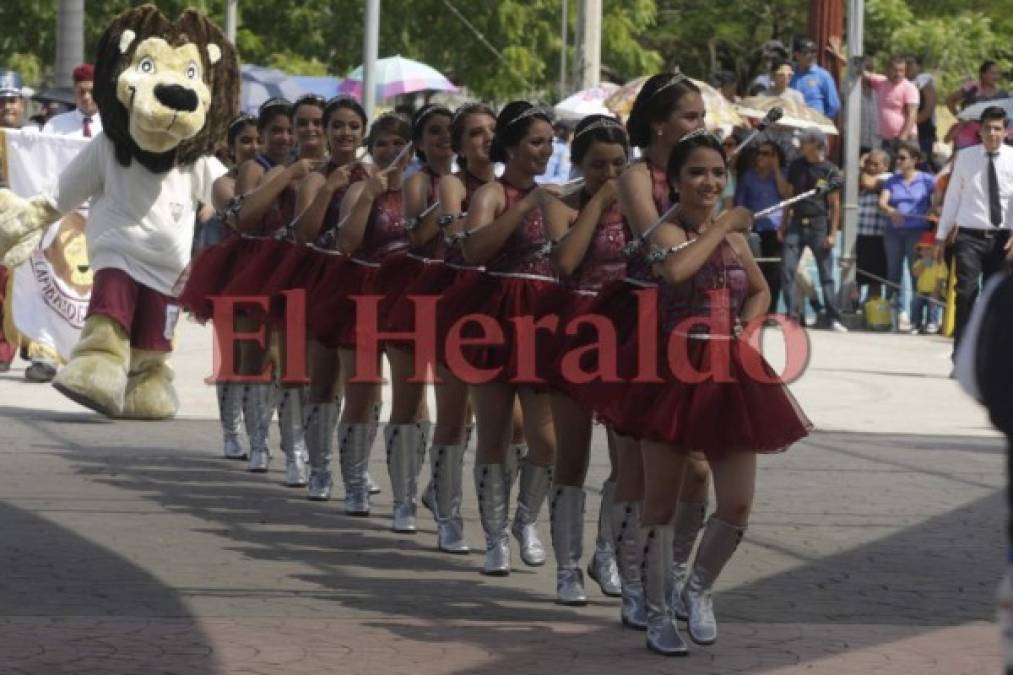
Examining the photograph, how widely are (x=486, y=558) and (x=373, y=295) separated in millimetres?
1566

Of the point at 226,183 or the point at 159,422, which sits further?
the point at 159,422

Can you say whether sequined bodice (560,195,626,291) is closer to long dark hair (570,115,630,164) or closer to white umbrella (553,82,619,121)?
long dark hair (570,115,630,164)

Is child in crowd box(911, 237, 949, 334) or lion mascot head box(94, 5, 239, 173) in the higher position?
lion mascot head box(94, 5, 239, 173)

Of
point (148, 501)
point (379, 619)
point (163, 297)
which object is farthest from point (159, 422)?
point (379, 619)

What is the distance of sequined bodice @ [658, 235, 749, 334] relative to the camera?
7535mm

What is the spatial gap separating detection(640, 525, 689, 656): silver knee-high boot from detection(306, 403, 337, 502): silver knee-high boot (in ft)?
11.4

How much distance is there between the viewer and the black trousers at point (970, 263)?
17.6 metres

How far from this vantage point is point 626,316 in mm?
7789

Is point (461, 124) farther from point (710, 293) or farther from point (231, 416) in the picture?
point (231, 416)

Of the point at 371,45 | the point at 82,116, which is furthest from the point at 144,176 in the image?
the point at 371,45

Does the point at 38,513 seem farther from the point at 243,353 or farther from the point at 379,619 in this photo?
the point at 379,619

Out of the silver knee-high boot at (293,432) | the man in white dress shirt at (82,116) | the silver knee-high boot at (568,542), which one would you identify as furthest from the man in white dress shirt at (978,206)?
the silver knee-high boot at (568,542)

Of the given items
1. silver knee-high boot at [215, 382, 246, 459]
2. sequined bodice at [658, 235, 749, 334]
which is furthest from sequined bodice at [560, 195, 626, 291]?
silver knee-high boot at [215, 382, 246, 459]

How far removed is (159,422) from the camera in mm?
13852
